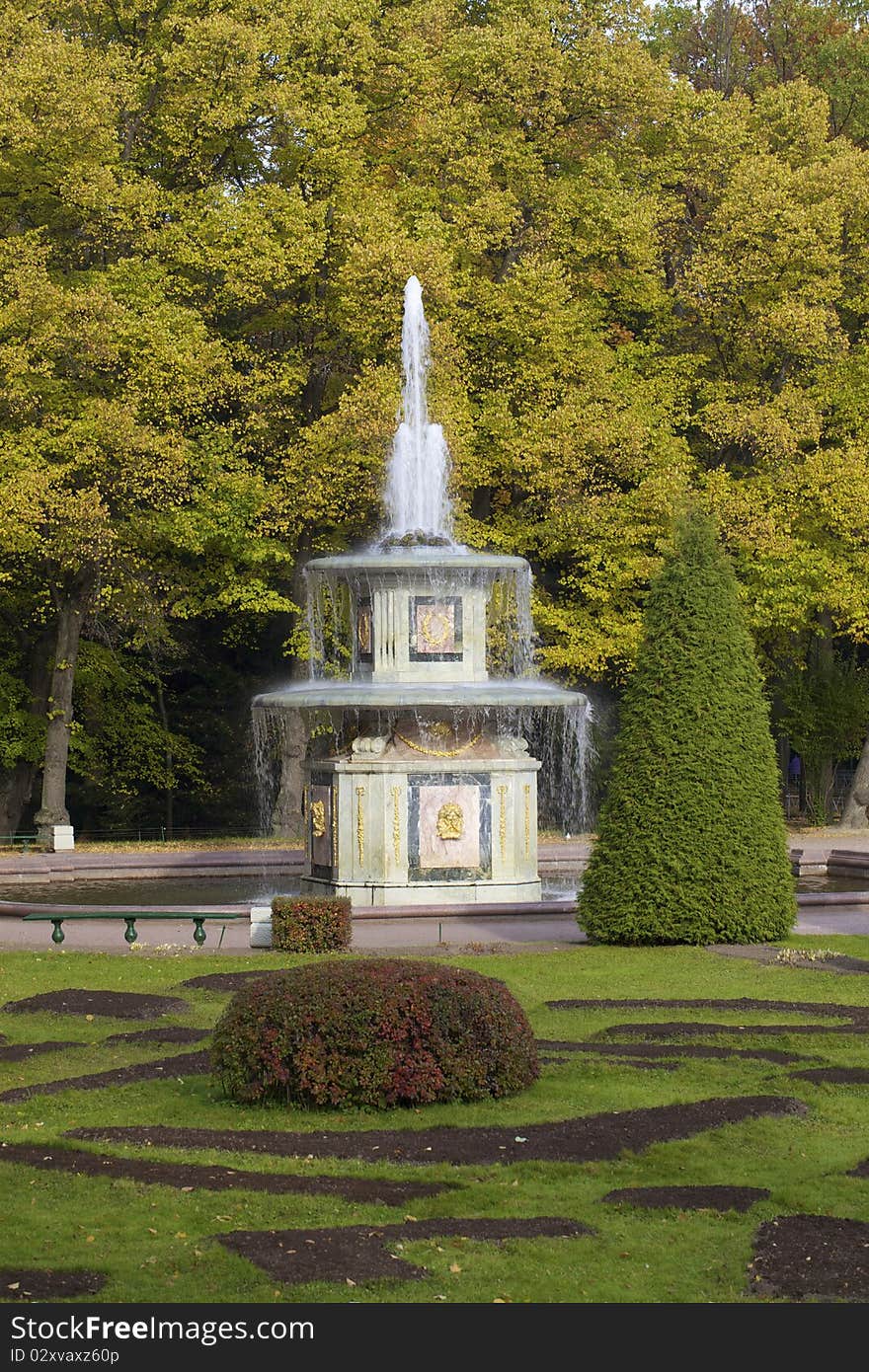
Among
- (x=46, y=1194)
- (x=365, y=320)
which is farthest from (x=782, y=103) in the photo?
(x=46, y=1194)

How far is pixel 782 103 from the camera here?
44.7 metres

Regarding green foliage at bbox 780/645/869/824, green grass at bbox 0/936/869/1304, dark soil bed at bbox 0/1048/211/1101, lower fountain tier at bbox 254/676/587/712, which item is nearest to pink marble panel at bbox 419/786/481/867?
lower fountain tier at bbox 254/676/587/712

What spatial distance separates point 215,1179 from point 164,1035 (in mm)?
4845

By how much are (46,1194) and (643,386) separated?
1312 inches

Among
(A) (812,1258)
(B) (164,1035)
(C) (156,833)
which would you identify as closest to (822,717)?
(C) (156,833)

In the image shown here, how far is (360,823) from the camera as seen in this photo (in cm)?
2553

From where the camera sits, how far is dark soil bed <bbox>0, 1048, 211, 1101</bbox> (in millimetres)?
13344

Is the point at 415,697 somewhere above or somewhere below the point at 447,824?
above

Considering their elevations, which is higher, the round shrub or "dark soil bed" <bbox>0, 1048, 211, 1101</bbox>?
the round shrub

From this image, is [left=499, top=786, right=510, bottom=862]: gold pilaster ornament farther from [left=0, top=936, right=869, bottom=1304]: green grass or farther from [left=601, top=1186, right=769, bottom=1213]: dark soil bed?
[left=601, top=1186, right=769, bottom=1213]: dark soil bed

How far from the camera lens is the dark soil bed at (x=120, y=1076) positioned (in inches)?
525

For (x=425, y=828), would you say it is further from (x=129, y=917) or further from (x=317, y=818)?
(x=129, y=917)

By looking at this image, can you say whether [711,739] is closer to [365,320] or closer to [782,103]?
[365,320]

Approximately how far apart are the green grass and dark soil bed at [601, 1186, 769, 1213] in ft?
0.37
